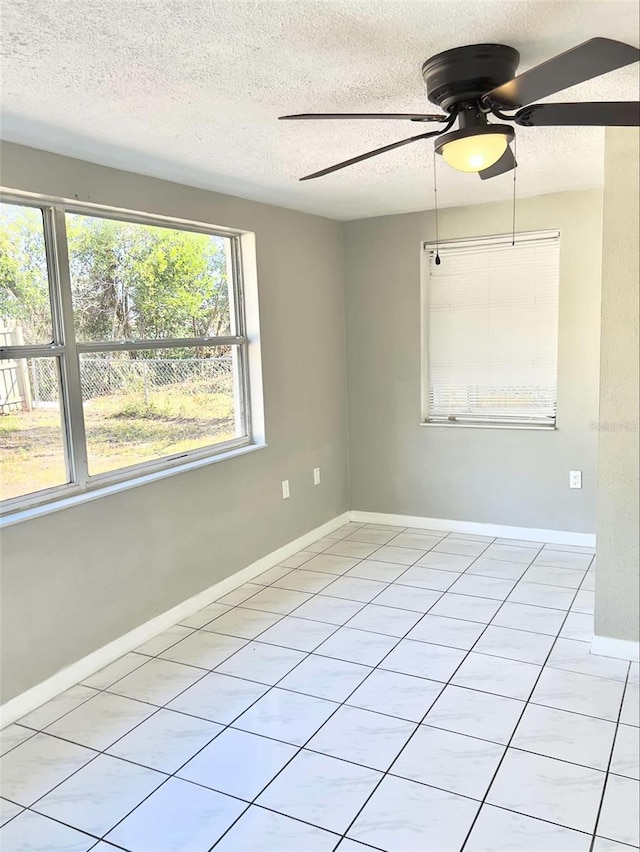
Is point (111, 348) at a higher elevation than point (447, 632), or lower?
higher

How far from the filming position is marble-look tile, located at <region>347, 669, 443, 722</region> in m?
2.35

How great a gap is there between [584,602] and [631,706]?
924 mm

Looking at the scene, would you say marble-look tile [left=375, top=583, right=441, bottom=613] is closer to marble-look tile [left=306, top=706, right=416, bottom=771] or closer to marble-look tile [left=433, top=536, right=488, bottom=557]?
marble-look tile [left=433, top=536, right=488, bottom=557]

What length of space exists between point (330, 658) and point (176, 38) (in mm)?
2329

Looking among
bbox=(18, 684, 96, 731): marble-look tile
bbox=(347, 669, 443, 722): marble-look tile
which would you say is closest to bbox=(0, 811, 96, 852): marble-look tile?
bbox=(18, 684, 96, 731): marble-look tile

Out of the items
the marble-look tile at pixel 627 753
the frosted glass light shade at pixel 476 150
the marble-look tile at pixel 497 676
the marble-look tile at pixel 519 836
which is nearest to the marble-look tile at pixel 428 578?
the marble-look tile at pixel 497 676

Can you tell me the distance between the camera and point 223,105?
213 cm

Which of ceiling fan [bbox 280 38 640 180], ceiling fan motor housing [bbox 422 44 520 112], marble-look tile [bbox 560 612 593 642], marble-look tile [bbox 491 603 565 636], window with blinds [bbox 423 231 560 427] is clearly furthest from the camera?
window with blinds [bbox 423 231 560 427]

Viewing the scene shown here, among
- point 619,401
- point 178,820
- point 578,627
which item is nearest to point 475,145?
point 619,401

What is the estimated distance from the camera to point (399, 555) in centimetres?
402

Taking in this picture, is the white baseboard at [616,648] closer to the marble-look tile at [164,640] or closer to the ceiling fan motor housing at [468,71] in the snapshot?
the marble-look tile at [164,640]

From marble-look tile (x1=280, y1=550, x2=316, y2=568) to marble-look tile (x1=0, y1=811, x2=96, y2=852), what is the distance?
2.16 m

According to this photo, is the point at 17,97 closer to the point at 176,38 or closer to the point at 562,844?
the point at 176,38

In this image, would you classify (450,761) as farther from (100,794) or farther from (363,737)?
(100,794)
